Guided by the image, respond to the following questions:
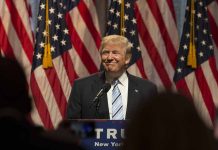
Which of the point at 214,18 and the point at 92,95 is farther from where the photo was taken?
the point at 214,18

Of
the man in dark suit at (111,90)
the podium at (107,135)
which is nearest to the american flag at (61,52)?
the man in dark suit at (111,90)

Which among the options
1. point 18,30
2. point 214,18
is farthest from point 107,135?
point 214,18

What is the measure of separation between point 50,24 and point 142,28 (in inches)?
40.4

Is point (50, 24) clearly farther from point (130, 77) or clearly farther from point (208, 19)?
point (130, 77)

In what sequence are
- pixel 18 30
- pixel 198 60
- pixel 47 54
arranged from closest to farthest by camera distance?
1. pixel 47 54
2. pixel 18 30
3. pixel 198 60

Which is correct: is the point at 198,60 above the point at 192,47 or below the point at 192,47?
below

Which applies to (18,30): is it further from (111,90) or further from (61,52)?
(111,90)

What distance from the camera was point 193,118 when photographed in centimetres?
154

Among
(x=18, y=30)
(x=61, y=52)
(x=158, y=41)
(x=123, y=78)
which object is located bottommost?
(x=123, y=78)

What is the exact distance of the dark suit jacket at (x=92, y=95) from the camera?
4344mm

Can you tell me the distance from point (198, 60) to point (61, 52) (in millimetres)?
1516

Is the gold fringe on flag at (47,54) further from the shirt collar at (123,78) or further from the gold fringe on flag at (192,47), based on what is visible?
the shirt collar at (123,78)

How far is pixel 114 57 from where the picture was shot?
15.8ft

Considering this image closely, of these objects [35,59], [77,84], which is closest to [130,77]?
[77,84]
